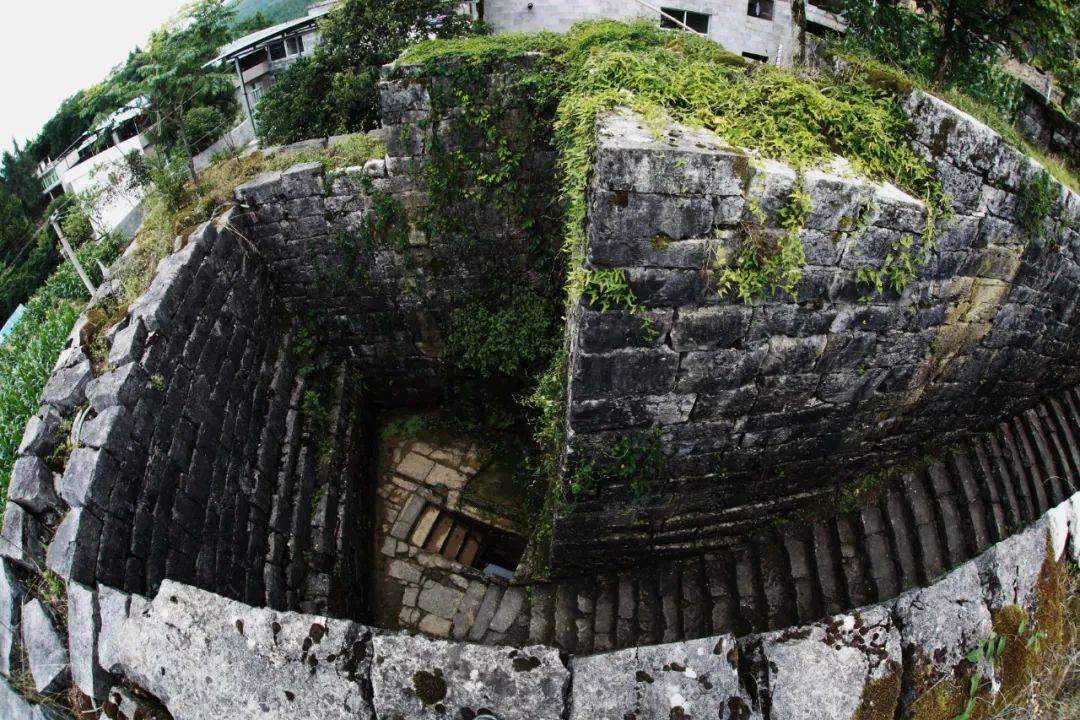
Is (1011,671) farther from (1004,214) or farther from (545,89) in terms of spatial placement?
(545,89)

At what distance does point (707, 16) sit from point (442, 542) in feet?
44.0

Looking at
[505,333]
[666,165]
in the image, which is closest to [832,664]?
[666,165]

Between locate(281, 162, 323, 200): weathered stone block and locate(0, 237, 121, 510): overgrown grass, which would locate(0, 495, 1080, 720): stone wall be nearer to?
locate(0, 237, 121, 510): overgrown grass

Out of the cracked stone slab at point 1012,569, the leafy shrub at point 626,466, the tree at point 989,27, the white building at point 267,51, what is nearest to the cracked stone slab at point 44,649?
the leafy shrub at point 626,466

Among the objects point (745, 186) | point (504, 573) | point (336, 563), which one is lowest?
point (504, 573)

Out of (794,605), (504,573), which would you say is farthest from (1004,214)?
(504,573)

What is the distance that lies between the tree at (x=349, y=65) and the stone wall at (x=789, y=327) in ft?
22.7

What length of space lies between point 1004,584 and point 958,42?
8.33m

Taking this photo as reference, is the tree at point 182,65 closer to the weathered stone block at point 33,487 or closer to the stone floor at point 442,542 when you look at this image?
the weathered stone block at point 33,487

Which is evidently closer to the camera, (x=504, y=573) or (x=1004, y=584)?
(x=1004, y=584)

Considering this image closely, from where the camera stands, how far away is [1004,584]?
2234mm

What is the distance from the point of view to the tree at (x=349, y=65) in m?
8.52

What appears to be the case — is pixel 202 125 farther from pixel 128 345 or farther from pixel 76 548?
pixel 76 548

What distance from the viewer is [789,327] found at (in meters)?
3.13
